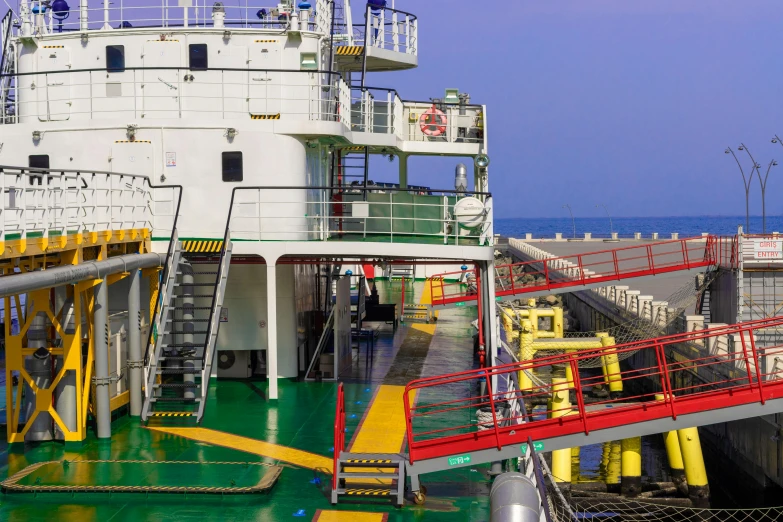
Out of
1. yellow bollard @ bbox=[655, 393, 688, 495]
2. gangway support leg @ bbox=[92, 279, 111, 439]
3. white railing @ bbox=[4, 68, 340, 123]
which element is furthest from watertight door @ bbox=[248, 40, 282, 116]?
yellow bollard @ bbox=[655, 393, 688, 495]

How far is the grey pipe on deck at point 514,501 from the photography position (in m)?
9.68

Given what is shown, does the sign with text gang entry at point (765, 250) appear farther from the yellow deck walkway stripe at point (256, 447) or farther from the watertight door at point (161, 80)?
the yellow deck walkway stripe at point (256, 447)

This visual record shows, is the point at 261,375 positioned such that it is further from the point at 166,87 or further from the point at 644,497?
the point at 644,497

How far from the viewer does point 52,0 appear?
23500mm

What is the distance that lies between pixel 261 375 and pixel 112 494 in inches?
338

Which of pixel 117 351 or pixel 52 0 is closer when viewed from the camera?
pixel 117 351

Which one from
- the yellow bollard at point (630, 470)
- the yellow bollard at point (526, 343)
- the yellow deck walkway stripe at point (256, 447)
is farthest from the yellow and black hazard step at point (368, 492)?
the yellow bollard at point (526, 343)

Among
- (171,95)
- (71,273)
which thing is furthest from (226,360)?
(71,273)

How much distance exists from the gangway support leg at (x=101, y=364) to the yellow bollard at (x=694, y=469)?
9.70m

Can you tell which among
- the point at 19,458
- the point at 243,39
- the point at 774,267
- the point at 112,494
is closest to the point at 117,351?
the point at 19,458

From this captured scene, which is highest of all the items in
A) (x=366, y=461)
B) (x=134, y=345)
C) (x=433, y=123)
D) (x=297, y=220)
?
(x=433, y=123)

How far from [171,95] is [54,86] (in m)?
2.41

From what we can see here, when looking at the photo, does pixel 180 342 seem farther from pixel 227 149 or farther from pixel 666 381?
pixel 666 381

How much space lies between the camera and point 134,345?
1792 centimetres
